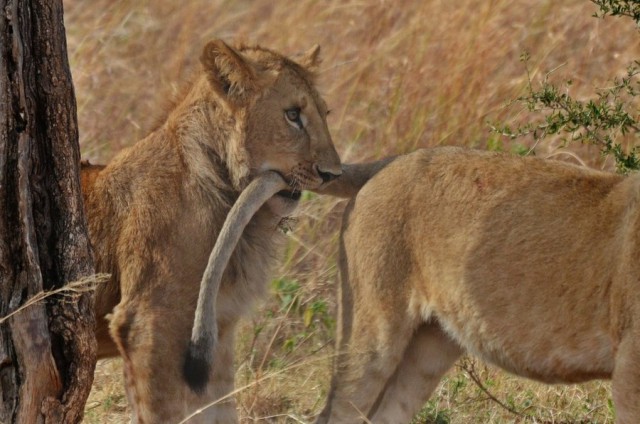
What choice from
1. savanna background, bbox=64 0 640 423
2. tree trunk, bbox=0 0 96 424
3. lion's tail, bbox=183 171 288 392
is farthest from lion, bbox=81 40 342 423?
tree trunk, bbox=0 0 96 424

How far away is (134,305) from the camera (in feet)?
14.8

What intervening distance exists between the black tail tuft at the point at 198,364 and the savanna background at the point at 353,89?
0.97 metres

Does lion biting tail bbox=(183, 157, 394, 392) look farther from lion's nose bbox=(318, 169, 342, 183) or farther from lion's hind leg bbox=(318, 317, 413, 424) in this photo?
lion's hind leg bbox=(318, 317, 413, 424)

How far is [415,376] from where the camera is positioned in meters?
4.83

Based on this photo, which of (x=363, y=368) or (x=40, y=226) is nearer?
(x=40, y=226)

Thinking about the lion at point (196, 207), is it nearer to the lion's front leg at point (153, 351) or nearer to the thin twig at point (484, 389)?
the lion's front leg at point (153, 351)

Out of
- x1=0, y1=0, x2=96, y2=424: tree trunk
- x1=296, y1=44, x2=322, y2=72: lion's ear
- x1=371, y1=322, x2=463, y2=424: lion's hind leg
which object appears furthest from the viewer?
x1=296, y1=44, x2=322, y2=72: lion's ear

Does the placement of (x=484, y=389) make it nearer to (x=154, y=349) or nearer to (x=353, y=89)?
(x=154, y=349)

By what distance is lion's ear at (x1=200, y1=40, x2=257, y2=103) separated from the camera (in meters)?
4.64

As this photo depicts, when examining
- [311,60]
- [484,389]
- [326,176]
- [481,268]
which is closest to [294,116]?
[326,176]

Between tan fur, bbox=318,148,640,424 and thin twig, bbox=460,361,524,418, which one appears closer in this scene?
tan fur, bbox=318,148,640,424

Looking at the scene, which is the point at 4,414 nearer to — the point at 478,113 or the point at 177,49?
the point at 478,113

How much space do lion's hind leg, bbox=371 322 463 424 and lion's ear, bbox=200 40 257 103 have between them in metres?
1.16

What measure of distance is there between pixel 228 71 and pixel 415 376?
1.38 metres
